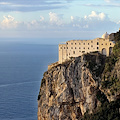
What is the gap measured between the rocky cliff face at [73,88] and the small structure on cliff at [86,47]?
2616 millimetres

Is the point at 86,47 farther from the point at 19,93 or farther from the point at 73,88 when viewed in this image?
the point at 19,93

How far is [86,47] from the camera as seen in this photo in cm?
7462

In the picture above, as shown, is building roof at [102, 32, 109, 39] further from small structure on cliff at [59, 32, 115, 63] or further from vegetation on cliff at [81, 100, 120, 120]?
vegetation on cliff at [81, 100, 120, 120]

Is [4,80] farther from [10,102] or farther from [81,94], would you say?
[81,94]

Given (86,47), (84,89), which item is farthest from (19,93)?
(84,89)

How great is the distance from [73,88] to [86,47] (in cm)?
1080

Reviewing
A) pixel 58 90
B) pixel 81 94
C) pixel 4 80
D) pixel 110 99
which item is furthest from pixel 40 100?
pixel 4 80

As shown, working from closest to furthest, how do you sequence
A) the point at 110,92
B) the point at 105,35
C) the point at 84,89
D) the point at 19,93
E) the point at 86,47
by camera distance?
the point at 110,92 < the point at 84,89 < the point at 86,47 < the point at 105,35 < the point at 19,93

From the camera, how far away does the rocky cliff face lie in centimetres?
6506

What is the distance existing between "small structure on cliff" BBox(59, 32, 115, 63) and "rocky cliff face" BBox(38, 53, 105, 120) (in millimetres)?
2616

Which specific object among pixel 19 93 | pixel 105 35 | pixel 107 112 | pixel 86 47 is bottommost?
pixel 19 93

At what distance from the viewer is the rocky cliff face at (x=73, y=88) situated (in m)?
65.1

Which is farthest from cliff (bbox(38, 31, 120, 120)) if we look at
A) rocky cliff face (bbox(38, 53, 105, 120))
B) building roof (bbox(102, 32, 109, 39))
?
building roof (bbox(102, 32, 109, 39))

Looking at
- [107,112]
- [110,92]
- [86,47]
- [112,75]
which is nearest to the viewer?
[107,112]
